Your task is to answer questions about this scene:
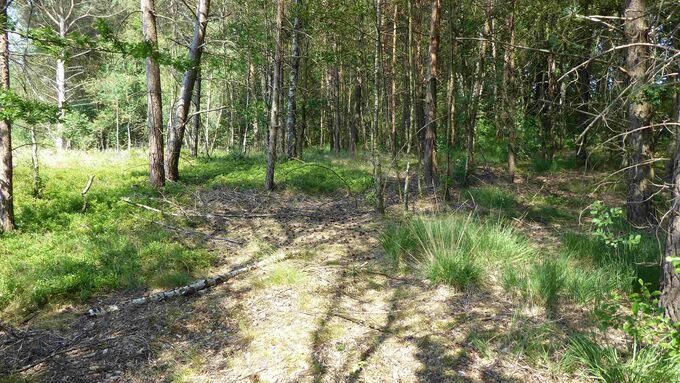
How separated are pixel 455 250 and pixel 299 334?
2.07m

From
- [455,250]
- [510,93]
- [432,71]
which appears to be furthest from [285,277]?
[510,93]

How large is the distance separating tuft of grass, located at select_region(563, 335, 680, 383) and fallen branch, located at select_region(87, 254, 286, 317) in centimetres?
375

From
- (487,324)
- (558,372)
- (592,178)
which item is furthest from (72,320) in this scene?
(592,178)

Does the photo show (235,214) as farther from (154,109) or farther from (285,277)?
(154,109)

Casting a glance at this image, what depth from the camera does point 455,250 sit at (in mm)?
4680

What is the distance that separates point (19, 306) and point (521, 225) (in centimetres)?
749

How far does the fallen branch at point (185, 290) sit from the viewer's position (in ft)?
14.9

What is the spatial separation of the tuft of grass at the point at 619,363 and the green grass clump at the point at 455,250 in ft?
4.73

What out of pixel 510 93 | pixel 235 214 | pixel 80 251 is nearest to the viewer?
pixel 80 251

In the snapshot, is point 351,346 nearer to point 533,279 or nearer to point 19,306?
point 533,279

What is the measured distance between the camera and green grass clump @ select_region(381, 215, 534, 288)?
4.49 metres

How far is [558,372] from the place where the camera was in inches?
117

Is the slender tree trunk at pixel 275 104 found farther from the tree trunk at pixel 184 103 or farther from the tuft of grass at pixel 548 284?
the tuft of grass at pixel 548 284

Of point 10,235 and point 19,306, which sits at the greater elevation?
point 10,235
